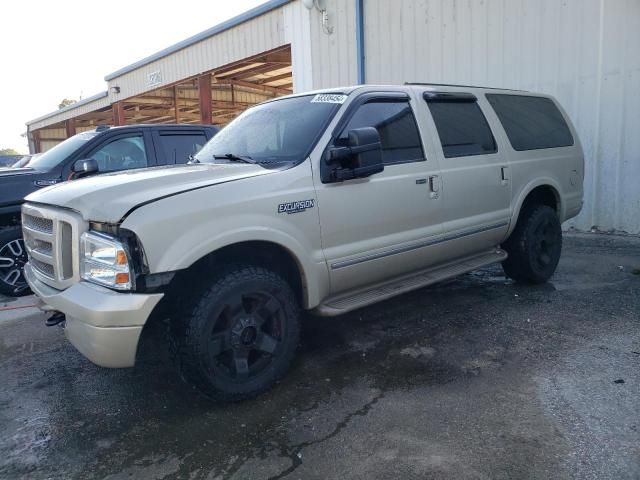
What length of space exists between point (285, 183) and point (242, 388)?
126cm

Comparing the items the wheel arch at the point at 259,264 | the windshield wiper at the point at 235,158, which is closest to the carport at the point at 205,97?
the windshield wiper at the point at 235,158

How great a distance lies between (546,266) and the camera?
5.28 m

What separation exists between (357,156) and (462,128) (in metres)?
1.51

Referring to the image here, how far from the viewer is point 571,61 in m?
7.47

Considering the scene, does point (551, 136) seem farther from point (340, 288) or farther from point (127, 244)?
point (127, 244)

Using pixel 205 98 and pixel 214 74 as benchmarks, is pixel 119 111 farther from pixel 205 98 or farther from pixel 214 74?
pixel 205 98

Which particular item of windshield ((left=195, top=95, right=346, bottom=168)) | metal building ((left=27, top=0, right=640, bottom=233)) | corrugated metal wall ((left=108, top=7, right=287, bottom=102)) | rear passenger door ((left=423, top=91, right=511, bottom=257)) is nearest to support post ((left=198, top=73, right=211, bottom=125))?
corrugated metal wall ((left=108, top=7, right=287, bottom=102))

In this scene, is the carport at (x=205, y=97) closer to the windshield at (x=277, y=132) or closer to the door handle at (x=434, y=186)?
the windshield at (x=277, y=132)

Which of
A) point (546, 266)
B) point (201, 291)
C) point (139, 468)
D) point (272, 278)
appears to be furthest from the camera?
point (546, 266)

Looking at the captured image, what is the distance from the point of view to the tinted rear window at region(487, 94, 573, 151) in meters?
4.89

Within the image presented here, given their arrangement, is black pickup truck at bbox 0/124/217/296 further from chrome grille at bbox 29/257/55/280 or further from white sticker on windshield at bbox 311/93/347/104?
white sticker on windshield at bbox 311/93/347/104

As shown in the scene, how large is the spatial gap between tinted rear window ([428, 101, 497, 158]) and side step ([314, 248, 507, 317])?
0.95 meters

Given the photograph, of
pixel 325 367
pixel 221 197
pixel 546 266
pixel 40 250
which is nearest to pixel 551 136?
pixel 546 266

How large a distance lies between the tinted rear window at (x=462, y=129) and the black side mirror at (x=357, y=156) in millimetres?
1026
